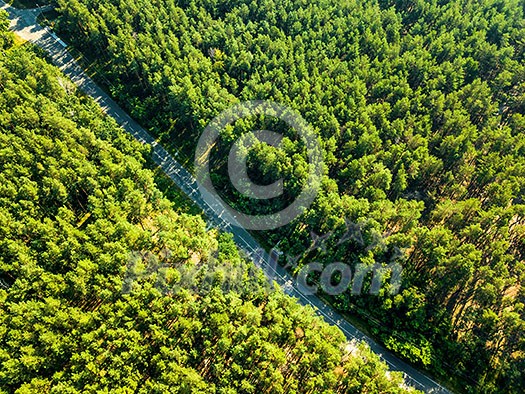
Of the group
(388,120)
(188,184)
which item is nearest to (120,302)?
(188,184)

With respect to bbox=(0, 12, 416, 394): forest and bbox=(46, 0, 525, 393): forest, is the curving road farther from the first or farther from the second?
bbox=(0, 12, 416, 394): forest

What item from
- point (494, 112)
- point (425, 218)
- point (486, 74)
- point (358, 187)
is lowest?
point (358, 187)

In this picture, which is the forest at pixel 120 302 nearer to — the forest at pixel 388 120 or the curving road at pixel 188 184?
the curving road at pixel 188 184

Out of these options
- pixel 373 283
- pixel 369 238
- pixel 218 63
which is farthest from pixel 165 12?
pixel 373 283

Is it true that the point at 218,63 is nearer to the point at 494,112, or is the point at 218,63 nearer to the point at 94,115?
the point at 94,115

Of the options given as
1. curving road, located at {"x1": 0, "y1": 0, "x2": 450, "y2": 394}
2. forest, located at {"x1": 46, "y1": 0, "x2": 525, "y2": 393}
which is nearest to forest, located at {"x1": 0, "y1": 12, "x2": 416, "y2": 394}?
curving road, located at {"x1": 0, "y1": 0, "x2": 450, "y2": 394}

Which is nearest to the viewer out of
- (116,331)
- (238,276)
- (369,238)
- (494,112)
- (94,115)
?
(116,331)
